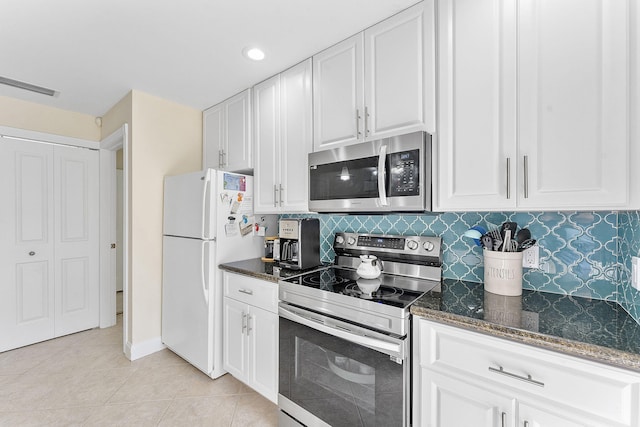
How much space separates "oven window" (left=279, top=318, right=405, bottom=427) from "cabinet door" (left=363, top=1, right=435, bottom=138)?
1166 millimetres

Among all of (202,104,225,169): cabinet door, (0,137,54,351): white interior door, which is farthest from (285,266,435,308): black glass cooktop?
(0,137,54,351): white interior door

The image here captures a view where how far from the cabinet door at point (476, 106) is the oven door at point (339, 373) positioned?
0.76 m

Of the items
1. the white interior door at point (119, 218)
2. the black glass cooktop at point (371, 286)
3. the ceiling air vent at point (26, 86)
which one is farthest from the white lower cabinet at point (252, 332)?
the white interior door at point (119, 218)

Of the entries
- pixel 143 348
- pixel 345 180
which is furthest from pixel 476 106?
pixel 143 348

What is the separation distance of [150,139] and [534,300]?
310 cm

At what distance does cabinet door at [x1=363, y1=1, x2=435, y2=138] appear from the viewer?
149 centimetres

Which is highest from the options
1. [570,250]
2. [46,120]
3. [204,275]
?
[46,120]

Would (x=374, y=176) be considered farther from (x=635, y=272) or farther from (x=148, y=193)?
(x=148, y=193)

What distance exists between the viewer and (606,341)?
3.00 ft

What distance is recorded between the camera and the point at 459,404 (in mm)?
1139

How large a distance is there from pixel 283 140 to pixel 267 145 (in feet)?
0.62

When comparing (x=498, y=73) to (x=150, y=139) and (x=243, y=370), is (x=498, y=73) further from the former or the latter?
(x=150, y=139)

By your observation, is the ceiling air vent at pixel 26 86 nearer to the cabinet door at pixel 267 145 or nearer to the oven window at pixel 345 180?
the cabinet door at pixel 267 145

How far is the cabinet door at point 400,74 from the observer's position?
4.89 ft
